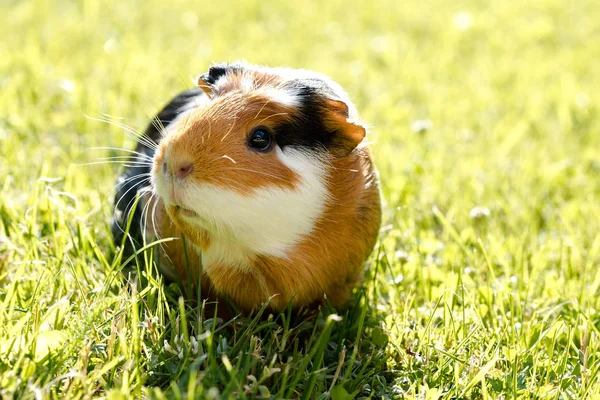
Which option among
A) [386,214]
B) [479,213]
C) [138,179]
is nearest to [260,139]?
[138,179]

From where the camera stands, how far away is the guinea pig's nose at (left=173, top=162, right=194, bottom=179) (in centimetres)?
239

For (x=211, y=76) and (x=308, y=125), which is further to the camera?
(x=211, y=76)

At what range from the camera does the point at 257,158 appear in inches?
99.0

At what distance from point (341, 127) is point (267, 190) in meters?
0.41

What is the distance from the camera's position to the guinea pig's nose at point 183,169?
7.84 ft

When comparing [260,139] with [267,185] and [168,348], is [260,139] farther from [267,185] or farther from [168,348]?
[168,348]

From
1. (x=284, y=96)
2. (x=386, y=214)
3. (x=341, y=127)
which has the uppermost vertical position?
(x=284, y=96)

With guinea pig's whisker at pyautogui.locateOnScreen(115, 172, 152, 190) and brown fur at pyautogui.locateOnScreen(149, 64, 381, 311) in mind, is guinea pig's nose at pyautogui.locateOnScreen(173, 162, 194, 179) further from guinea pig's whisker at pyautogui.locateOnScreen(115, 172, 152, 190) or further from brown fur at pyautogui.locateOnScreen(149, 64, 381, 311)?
guinea pig's whisker at pyautogui.locateOnScreen(115, 172, 152, 190)

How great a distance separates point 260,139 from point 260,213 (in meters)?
0.29

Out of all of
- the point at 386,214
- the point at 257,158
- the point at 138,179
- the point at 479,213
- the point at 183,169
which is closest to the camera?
the point at 183,169

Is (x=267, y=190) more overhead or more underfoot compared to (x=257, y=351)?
more overhead

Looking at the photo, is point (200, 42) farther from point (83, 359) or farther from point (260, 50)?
point (83, 359)

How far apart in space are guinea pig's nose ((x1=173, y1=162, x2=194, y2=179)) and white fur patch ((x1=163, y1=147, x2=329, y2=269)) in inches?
Answer: 1.6

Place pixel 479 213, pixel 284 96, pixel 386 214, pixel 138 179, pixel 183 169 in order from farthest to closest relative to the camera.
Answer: pixel 386 214 < pixel 479 213 < pixel 138 179 < pixel 284 96 < pixel 183 169
